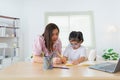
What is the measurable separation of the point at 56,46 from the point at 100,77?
3.29 ft

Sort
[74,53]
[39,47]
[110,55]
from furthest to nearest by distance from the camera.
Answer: [110,55]
[74,53]
[39,47]

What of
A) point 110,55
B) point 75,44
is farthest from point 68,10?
point 75,44

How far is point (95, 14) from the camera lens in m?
4.87

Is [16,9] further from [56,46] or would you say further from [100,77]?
[100,77]

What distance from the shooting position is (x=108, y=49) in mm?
4668

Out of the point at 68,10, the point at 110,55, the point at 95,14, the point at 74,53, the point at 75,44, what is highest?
the point at 68,10

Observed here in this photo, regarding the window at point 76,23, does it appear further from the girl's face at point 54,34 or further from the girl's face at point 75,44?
the girl's face at point 54,34

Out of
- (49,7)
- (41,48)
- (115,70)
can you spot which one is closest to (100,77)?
(115,70)

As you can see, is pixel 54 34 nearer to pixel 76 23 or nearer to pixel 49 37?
pixel 49 37

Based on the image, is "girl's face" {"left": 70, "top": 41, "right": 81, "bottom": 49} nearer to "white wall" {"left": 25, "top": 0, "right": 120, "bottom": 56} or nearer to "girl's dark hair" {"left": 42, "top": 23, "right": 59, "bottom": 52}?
"girl's dark hair" {"left": 42, "top": 23, "right": 59, "bottom": 52}

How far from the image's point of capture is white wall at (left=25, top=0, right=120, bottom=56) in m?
4.82

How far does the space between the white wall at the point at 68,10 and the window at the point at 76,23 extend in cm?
12

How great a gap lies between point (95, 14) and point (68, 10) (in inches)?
31.3

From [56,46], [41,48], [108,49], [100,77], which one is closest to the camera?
[100,77]
